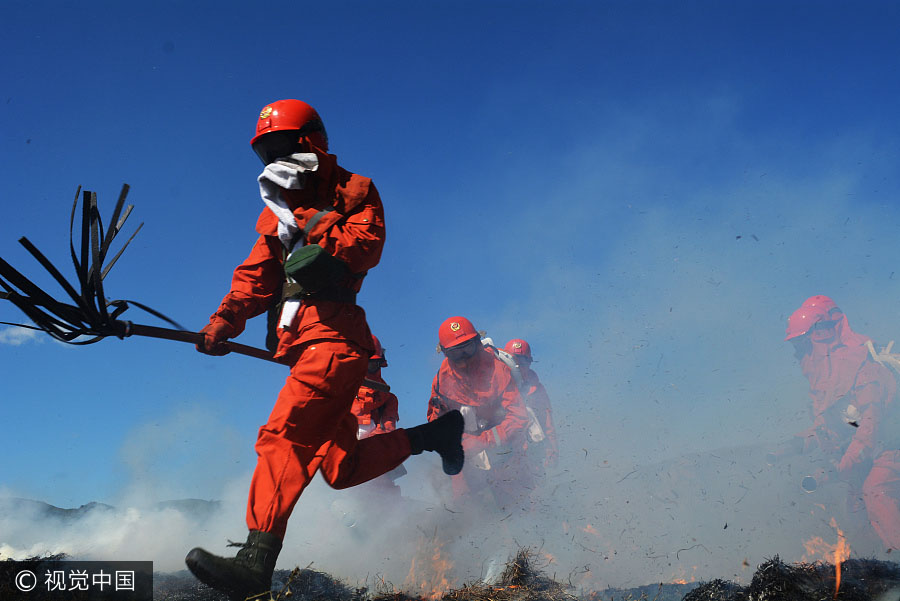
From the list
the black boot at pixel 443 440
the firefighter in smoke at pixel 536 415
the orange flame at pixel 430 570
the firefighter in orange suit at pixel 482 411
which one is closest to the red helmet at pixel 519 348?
the firefighter in smoke at pixel 536 415

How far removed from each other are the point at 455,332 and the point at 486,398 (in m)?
1.15

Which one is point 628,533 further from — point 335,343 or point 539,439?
point 335,343

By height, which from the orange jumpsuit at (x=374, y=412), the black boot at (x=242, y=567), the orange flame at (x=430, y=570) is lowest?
the orange flame at (x=430, y=570)

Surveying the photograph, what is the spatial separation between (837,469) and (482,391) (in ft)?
17.0

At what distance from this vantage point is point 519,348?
12789 mm

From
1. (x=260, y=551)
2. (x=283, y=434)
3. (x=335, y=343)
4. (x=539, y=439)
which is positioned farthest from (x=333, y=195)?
(x=539, y=439)

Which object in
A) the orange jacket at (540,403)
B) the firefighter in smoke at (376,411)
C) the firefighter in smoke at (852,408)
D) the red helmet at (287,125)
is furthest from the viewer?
the orange jacket at (540,403)

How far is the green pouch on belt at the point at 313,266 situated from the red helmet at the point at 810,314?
9637 millimetres

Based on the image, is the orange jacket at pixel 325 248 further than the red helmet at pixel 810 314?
No

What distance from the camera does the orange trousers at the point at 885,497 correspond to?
735cm

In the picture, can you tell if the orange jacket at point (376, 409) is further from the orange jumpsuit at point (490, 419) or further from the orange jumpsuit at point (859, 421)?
the orange jumpsuit at point (859, 421)

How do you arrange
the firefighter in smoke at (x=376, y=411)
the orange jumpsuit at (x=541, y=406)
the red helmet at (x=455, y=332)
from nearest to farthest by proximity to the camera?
1. the firefighter in smoke at (x=376, y=411)
2. the red helmet at (x=455, y=332)
3. the orange jumpsuit at (x=541, y=406)

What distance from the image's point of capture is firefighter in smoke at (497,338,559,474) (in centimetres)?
928

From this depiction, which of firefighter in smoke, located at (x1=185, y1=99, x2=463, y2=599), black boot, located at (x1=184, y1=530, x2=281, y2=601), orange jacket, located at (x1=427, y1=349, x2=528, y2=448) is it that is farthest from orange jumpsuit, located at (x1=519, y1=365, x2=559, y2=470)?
black boot, located at (x1=184, y1=530, x2=281, y2=601)
